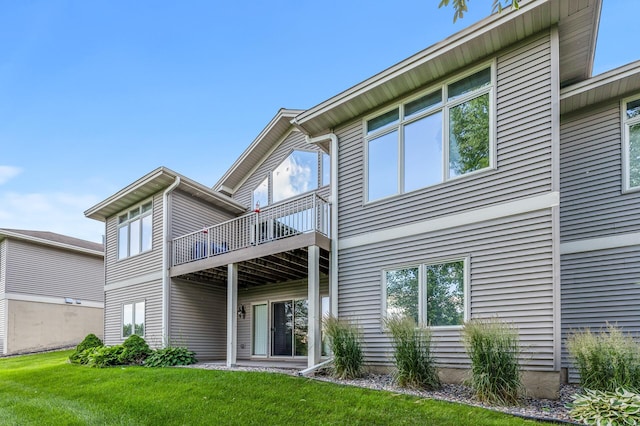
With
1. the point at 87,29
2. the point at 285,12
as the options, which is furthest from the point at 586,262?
the point at 87,29

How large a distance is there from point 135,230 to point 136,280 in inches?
63.6

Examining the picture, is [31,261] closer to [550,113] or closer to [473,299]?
[473,299]

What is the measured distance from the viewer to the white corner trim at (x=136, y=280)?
12.0 m

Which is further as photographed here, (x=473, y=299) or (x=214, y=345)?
(x=214, y=345)

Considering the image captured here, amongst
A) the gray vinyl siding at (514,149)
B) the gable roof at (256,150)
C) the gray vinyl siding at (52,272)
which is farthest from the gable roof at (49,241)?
the gray vinyl siding at (514,149)

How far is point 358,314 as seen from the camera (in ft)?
26.2

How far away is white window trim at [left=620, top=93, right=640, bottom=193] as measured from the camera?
23.8 ft

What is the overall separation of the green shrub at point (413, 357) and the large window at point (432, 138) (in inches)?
103

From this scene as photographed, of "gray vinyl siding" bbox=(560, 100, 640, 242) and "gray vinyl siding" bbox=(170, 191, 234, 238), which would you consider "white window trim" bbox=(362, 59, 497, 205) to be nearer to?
"gray vinyl siding" bbox=(560, 100, 640, 242)

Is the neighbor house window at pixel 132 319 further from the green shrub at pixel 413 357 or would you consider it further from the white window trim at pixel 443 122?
the green shrub at pixel 413 357

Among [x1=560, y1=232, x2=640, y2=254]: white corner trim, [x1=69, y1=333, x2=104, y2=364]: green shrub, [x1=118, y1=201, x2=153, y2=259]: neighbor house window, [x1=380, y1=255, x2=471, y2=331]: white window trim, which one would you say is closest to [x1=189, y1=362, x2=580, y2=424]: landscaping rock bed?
[x1=380, y1=255, x2=471, y2=331]: white window trim

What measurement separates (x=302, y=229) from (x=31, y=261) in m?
15.3

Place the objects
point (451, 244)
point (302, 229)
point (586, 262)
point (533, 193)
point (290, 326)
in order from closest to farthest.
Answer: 1. point (533, 193)
2. point (451, 244)
3. point (586, 262)
4. point (302, 229)
5. point (290, 326)

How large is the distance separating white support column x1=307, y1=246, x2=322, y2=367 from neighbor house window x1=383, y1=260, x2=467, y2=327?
4.85 feet
